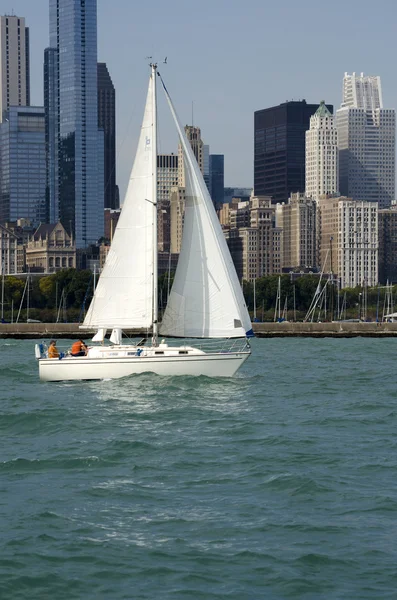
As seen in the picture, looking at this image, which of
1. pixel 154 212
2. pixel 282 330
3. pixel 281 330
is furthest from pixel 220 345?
pixel 282 330

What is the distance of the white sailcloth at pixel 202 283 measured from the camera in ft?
129

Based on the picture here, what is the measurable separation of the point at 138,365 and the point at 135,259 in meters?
4.06

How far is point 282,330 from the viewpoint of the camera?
111500 mm

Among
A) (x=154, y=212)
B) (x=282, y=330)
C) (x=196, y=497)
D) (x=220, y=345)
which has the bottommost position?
(x=196, y=497)

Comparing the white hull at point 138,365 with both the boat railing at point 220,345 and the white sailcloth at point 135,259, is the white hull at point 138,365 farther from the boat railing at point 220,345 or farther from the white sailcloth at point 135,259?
the white sailcloth at point 135,259

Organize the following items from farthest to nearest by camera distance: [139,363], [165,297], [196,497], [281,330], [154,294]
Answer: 1. [165,297]
2. [281,330]
3. [154,294]
4. [139,363]
5. [196,497]

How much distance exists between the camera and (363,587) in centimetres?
1588

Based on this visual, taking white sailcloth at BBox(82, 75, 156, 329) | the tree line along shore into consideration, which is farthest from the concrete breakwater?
white sailcloth at BBox(82, 75, 156, 329)

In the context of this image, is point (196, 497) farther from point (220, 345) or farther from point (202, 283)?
point (220, 345)

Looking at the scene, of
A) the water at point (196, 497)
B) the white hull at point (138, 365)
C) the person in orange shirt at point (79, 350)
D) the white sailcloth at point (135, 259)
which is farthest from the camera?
the white sailcloth at point (135, 259)

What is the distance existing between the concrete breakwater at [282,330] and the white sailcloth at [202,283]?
2304 inches

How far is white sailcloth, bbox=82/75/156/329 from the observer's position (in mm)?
40781

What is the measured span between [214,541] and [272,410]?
14935mm

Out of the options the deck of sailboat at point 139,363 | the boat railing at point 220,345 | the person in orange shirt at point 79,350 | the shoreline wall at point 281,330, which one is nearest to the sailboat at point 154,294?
the deck of sailboat at point 139,363
